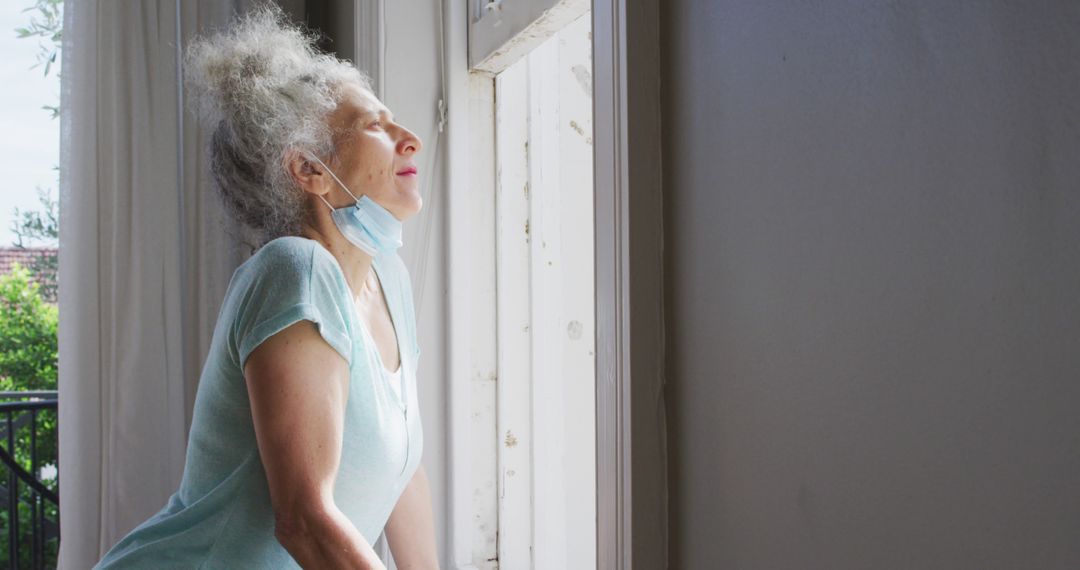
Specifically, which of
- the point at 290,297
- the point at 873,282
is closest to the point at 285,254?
the point at 290,297

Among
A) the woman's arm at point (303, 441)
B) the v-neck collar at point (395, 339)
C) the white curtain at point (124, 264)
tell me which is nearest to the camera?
the woman's arm at point (303, 441)

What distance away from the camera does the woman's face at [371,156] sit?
1055 millimetres

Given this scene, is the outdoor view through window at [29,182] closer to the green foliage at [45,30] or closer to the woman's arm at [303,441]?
the green foliage at [45,30]

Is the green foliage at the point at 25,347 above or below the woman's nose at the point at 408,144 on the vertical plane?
below

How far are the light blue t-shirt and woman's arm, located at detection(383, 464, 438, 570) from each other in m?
0.21

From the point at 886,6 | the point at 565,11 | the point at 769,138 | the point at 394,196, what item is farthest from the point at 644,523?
the point at 565,11

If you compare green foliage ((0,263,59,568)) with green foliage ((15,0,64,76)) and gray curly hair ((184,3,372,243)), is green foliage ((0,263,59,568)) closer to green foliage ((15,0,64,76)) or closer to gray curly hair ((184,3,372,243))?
green foliage ((15,0,64,76))

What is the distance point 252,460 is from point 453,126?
772 mm

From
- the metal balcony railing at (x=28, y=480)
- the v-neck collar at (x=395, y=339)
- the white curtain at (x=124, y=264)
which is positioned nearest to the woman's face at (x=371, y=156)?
the v-neck collar at (x=395, y=339)

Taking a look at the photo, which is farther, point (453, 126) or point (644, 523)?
point (453, 126)

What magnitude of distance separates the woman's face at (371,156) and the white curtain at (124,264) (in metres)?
0.92

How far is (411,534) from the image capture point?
3.89 feet

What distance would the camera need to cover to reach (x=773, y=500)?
0.56 meters

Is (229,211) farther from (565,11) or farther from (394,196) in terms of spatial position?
(565,11)
